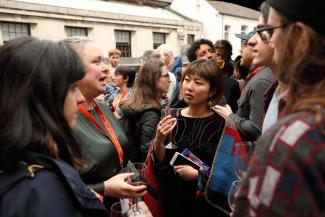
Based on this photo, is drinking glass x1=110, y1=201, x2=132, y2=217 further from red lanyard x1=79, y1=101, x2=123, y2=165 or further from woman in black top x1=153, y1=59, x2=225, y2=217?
woman in black top x1=153, y1=59, x2=225, y2=217

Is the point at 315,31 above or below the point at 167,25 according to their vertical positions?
below

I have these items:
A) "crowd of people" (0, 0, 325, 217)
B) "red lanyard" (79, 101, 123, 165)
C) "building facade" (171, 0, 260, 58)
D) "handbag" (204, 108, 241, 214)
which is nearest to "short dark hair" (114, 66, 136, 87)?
"crowd of people" (0, 0, 325, 217)

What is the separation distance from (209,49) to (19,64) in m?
4.10

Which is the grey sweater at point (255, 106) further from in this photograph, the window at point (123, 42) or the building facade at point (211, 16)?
the building facade at point (211, 16)

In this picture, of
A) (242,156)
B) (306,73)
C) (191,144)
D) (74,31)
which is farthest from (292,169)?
(74,31)

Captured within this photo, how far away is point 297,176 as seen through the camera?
80 centimetres

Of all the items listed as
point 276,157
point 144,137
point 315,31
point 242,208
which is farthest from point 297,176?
point 144,137

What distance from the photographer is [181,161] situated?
2.45 m

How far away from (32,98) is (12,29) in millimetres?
17739

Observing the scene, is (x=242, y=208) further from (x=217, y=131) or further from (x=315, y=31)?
(x=217, y=131)

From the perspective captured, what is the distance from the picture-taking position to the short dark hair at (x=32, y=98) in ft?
3.90

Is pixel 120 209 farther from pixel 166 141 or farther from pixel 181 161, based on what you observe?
pixel 166 141

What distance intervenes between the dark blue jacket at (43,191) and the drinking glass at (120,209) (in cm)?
76

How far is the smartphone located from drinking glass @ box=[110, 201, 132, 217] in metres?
0.49
